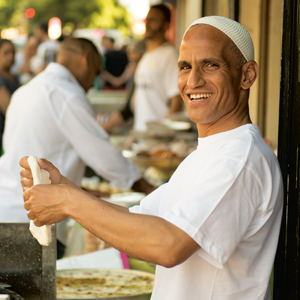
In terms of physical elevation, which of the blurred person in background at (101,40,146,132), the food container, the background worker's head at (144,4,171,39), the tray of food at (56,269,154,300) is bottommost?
the tray of food at (56,269,154,300)

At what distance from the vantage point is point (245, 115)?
1.53 metres

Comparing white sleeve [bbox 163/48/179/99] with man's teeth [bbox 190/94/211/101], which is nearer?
man's teeth [bbox 190/94/211/101]

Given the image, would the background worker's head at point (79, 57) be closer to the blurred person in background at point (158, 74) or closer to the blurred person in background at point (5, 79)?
the blurred person in background at point (5, 79)

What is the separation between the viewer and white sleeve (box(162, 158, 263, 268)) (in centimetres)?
125

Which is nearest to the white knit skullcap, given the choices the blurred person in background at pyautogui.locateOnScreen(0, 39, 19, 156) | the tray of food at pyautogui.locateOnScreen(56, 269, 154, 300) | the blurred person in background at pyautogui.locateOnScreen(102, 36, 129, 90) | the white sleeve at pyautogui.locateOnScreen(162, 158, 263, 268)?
the white sleeve at pyautogui.locateOnScreen(162, 158, 263, 268)

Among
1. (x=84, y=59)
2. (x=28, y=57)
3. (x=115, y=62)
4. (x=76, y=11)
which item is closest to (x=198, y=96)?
(x=84, y=59)

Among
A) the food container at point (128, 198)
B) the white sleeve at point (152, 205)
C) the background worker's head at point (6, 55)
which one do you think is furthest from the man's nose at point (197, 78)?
the background worker's head at point (6, 55)

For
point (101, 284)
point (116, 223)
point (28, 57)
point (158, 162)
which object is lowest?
point (101, 284)

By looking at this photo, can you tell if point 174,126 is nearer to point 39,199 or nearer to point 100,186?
point 100,186

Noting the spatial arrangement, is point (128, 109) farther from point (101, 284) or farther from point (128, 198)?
point (101, 284)

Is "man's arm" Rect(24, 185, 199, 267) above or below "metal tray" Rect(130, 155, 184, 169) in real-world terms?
above

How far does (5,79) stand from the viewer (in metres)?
5.39

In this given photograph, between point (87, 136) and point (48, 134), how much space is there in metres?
0.22

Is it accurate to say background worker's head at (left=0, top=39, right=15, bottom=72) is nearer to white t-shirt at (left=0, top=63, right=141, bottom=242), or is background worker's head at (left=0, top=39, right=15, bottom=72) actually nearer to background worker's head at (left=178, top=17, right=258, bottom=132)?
white t-shirt at (left=0, top=63, right=141, bottom=242)
